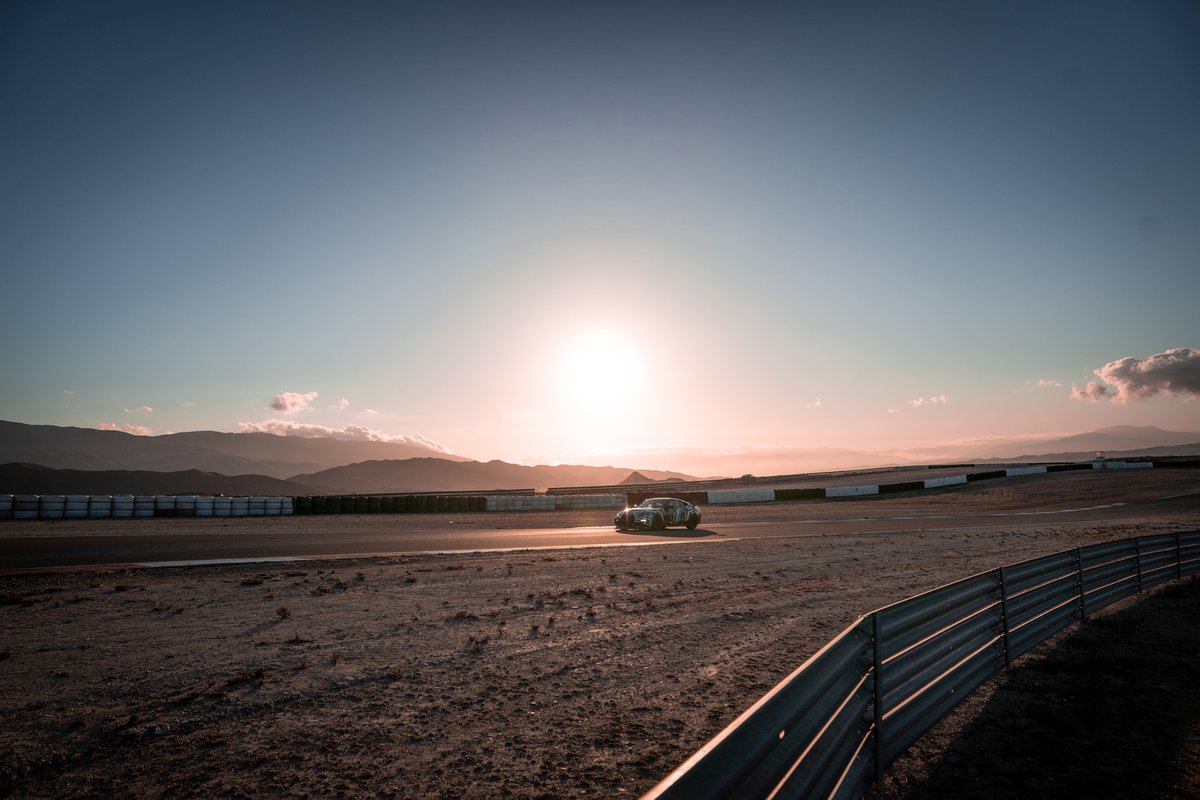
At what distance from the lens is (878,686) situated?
4137 millimetres

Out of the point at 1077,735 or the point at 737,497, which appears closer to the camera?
the point at 1077,735

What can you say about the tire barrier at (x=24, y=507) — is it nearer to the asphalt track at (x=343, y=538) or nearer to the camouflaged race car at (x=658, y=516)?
the asphalt track at (x=343, y=538)

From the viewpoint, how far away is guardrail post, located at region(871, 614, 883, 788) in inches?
161

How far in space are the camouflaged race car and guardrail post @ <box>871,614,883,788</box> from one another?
2239 cm

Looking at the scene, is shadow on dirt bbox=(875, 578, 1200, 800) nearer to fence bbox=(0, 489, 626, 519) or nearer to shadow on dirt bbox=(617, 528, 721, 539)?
shadow on dirt bbox=(617, 528, 721, 539)

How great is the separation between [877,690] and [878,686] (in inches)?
1.1

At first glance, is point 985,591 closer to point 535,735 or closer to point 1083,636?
point 1083,636

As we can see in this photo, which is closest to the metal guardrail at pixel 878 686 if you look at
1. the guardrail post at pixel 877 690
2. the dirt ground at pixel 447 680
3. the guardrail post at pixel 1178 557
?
the guardrail post at pixel 877 690

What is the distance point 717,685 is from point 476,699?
2.48 m

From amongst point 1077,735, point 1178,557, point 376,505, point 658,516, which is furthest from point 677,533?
point 376,505

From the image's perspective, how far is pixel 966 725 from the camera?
215 inches

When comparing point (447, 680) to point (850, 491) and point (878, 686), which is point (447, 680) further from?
point (850, 491)

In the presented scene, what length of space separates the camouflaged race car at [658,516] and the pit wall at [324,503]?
598 inches

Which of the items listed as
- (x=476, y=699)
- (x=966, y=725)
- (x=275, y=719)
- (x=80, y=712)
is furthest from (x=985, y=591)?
(x=80, y=712)
